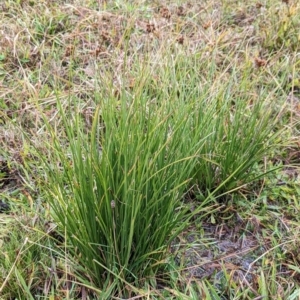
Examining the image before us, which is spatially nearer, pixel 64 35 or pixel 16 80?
pixel 16 80

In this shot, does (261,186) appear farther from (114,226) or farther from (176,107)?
(114,226)

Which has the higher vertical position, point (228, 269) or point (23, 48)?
point (23, 48)

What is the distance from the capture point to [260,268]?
1.61 metres

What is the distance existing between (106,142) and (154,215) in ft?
0.92

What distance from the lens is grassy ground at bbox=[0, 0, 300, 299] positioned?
141 cm

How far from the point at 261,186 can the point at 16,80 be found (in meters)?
1.41

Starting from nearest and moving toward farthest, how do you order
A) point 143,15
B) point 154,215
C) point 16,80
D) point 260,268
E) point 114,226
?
point 114,226, point 154,215, point 260,268, point 16,80, point 143,15

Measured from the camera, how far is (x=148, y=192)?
4.77 feet

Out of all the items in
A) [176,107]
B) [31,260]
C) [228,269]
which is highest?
[176,107]

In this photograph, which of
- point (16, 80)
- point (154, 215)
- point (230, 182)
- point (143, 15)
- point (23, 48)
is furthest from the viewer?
point (143, 15)

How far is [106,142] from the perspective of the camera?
1435mm

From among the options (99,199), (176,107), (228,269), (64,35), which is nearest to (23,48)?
(64,35)

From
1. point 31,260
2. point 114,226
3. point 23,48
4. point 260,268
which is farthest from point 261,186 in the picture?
point 23,48

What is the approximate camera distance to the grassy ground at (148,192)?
141cm
